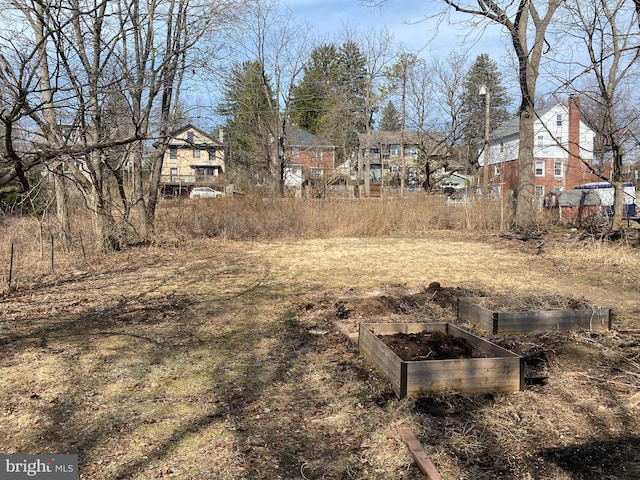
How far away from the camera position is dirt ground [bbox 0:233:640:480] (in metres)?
2.73

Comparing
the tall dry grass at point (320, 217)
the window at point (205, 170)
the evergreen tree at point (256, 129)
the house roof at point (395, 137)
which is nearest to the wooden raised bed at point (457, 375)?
the tall dry grass at point (320, 217)

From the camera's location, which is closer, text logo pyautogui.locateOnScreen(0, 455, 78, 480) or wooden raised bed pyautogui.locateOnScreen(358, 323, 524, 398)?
text logo pyautogui.locateOnScreen(0, 455, 78, 480)

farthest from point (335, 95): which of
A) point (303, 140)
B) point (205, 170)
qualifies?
point (205, 170)

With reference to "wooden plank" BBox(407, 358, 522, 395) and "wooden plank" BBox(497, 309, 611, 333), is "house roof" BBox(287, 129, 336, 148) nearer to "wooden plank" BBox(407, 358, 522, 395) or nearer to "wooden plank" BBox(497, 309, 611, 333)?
"wooden plank" BBox(497, 309, 611, 333)

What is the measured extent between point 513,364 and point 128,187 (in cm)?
1254

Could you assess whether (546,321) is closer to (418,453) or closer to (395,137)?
(418,453)

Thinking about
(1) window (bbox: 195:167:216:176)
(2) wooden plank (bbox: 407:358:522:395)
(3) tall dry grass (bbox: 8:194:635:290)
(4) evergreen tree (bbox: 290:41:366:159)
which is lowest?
(2) wooden plank (bbox: 407:358:522:395)

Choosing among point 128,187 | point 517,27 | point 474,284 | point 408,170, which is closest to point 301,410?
point 474,284

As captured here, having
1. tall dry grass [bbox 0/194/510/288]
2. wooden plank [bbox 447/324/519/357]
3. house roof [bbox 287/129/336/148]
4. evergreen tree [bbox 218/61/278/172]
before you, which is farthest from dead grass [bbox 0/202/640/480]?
house roof [bbox 287/129/336/148]

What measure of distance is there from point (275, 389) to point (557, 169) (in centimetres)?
4424

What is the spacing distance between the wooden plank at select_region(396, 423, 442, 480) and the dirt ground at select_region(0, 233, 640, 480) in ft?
0.16

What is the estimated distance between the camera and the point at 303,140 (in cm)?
4281

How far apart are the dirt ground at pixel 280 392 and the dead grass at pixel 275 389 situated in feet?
0.05

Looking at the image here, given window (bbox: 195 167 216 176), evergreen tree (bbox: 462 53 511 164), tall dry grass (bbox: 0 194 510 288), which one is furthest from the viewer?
window (bbox: 195 167 216 176)
